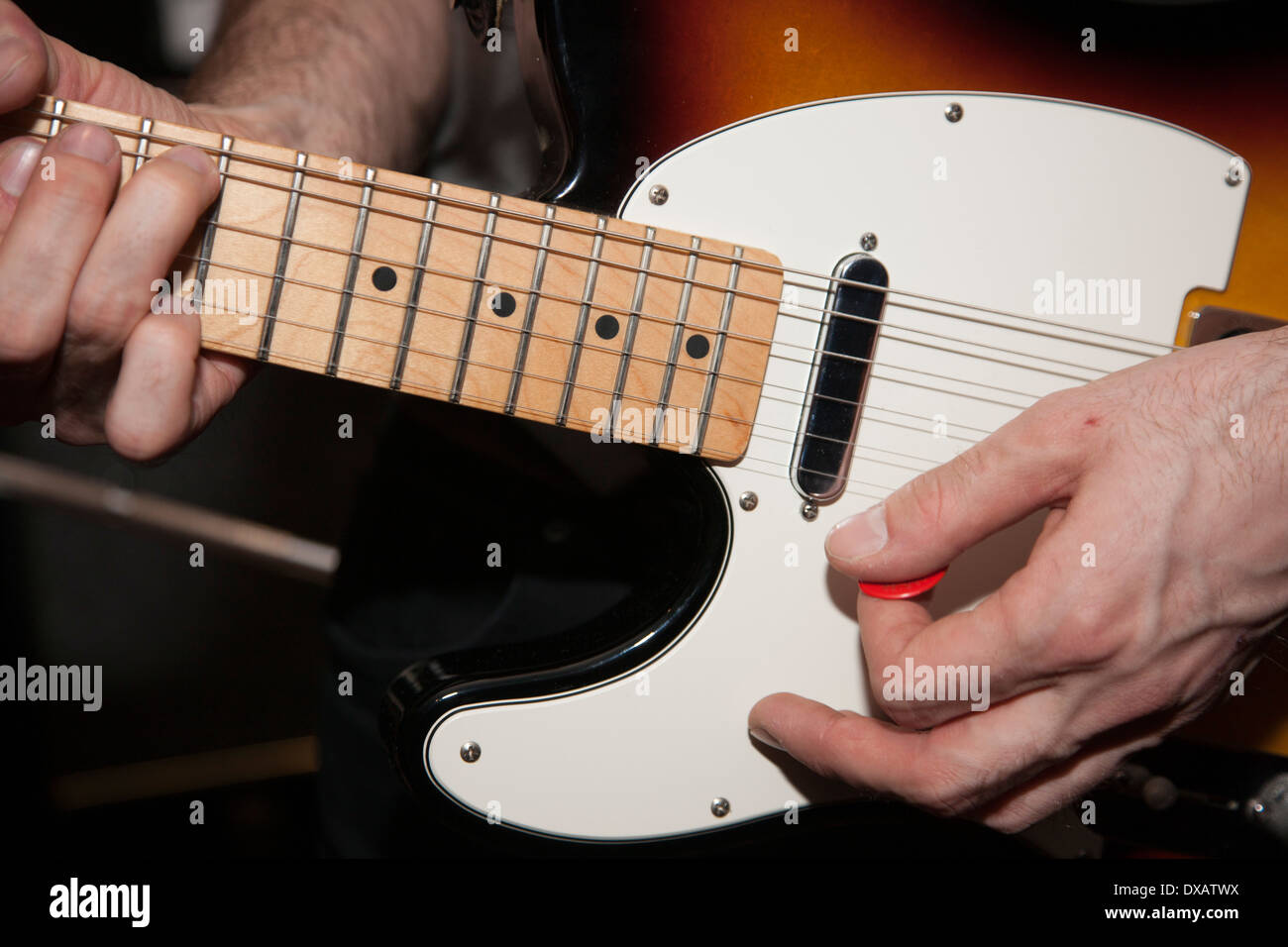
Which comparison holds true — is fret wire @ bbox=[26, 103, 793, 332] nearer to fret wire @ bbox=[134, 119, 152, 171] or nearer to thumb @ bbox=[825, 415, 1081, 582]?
fret wire @ bbox=[134, 119, 152, 171]

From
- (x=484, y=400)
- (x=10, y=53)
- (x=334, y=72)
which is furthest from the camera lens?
(x=334, y=72)

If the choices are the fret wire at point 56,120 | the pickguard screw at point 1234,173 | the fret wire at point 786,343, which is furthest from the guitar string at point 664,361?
the pickguard screw at point 1234,173

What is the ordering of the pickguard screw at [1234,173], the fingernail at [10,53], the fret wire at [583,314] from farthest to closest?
1. the pickguard screw at [1234,173]
2. the fret wire at [583,314]
3. the fingernail at [10,53]

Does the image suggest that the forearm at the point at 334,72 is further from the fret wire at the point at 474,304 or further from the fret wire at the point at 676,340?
the fret wire at the point at 676,340

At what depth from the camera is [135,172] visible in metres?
0.52

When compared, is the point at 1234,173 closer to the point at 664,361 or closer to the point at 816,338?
the point at 816,338

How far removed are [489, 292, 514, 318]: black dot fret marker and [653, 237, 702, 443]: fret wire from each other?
0.12m

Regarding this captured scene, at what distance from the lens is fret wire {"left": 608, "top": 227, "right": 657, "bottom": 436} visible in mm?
604

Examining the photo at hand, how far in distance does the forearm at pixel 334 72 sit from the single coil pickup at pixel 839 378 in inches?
20.1

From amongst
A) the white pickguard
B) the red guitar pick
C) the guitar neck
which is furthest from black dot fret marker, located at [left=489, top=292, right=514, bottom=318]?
the red guitar pick

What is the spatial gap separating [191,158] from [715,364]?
→ 38 cm

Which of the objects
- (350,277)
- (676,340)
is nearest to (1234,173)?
(676,340)

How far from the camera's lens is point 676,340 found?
620 millimetres

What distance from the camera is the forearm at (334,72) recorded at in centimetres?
76
